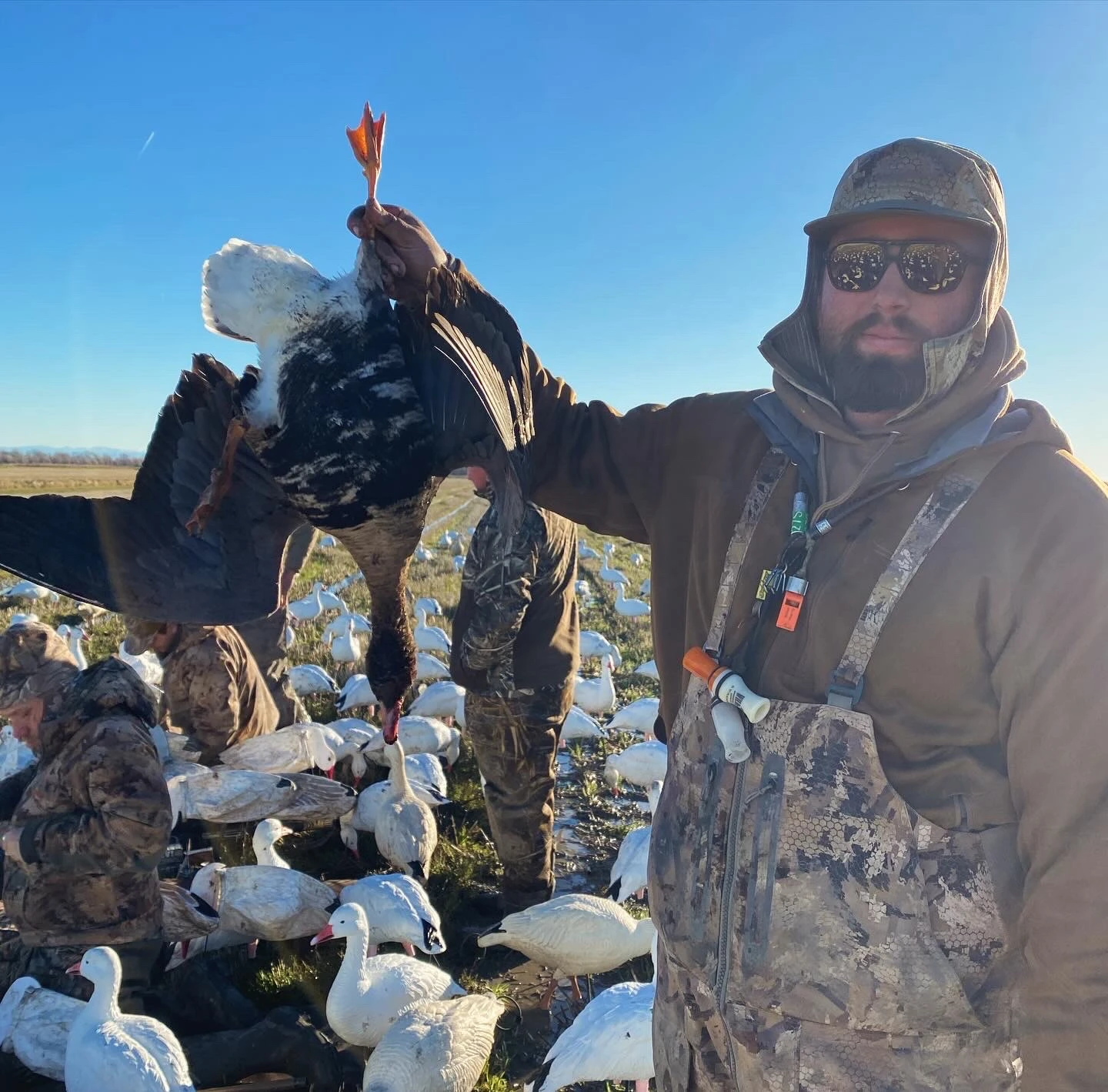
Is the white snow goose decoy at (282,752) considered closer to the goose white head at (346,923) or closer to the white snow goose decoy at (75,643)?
the goose white head at (346,923)

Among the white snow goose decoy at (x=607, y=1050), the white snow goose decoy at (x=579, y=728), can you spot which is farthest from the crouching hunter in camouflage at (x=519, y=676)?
the white snow goose decoy at (x=579, y=728)

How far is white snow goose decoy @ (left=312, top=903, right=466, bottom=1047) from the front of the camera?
3.49 meters

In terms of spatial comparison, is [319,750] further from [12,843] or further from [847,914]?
[847,914]

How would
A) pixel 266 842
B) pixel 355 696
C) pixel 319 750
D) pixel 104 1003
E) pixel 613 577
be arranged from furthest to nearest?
pixel 613 577
pixel 355 696
pixel 319 750
pixel 266 842
pixel 104 1003

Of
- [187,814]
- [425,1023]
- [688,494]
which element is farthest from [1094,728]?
[187,814]

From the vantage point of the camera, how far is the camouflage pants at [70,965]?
356 cm

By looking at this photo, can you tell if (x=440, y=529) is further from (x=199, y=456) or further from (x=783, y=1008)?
(x=783, y=1008)

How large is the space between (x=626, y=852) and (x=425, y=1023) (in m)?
1.78

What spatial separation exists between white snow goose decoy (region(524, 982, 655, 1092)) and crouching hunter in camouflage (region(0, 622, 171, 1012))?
2.03 m

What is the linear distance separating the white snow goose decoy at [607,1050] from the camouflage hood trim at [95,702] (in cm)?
244

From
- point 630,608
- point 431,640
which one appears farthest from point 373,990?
point 630,608

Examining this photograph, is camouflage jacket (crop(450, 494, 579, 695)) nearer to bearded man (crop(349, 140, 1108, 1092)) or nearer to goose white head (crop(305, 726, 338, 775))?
bearded man (crop(349, 140, 1108, 1092))

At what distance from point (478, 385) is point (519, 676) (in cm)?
200

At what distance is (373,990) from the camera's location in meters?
3.54
